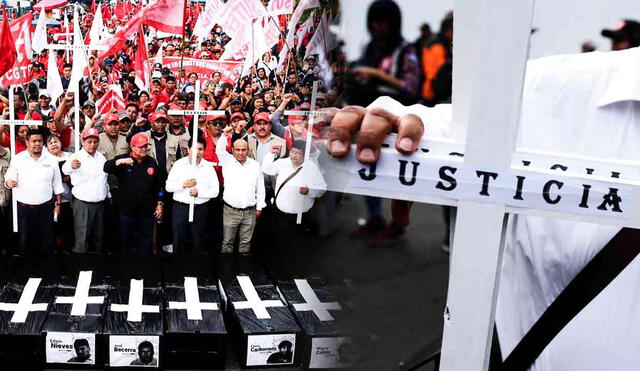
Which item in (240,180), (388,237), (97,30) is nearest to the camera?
(97,30)

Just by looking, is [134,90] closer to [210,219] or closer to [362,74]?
[210,219]

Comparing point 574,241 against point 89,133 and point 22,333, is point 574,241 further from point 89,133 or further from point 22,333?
point 89,133

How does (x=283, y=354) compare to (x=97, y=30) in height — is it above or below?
below

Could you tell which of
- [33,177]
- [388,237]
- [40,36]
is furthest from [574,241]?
[388,237]

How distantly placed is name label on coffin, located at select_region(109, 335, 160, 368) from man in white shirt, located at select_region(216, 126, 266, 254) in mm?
771

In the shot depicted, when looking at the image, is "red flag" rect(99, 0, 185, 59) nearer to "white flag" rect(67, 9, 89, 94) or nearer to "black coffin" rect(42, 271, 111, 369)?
"white flag" rect(67, 9, 89, 94)

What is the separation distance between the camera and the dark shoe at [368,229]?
399cm

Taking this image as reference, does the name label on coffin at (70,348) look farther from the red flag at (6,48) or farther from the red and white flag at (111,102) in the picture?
the red flag at (6,48)

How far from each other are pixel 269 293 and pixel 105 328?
34.4 inches

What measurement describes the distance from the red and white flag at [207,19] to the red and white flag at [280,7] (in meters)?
0.24

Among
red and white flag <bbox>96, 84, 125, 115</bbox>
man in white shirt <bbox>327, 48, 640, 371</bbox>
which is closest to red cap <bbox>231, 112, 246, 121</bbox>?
red and white flag <bbox>96, 84, 125, 115</bbox>

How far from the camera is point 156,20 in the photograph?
11.6 feet

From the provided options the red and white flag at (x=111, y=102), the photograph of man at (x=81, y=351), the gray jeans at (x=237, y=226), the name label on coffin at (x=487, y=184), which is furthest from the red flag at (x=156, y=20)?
the name label on coffin at (x=487, y=184)

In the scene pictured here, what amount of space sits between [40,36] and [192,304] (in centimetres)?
147
